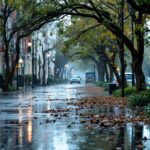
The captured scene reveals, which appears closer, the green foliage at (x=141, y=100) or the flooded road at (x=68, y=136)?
the flooded road at (x=68, y=136)

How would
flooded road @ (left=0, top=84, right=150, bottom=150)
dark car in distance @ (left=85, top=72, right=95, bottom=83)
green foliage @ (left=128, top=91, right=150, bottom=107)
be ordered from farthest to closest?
1. dark car in distance @ (left=85, top=72, right=95, bottom=83)
2. green foliage @ (left=128, top=91, right=150, bottom=107)
3. flooded road @ (left=0, top=84, right=150, bottom=150)

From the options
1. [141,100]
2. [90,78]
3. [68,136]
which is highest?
[90,78]

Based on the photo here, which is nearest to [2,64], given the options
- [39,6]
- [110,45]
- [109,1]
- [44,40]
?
[110,45]

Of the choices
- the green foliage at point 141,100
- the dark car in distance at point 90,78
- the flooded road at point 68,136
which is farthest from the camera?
the dark car in distance at point 90,78

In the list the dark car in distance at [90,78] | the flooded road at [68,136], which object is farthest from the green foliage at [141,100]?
the dark car in distance at [90,78]

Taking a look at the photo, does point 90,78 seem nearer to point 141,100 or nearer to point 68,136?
point 141,100

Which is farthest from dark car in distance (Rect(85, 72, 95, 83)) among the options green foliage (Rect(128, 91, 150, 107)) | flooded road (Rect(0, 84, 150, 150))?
flooded road (Rect(0, 84, 150, 150))

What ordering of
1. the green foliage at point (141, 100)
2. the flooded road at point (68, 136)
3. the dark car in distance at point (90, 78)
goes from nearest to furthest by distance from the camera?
the flooded road at point (68, 136), the green foliage at point (141, 100), the dark car in distance at point (90, 78)

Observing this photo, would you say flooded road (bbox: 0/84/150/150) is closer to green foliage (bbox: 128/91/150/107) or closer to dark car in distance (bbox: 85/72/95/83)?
green foliage (bbox: 128/91/150/107)

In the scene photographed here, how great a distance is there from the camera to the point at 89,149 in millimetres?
A: 12297

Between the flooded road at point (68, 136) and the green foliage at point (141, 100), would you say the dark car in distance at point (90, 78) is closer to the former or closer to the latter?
the green foliage at point (141, 100)

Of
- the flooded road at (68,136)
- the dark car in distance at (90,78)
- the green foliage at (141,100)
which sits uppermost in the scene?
the dark car in distance at (90,78)

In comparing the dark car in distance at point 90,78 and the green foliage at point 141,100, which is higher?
the dark car in distance at point 90,78

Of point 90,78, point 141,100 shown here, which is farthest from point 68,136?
point 90,78
